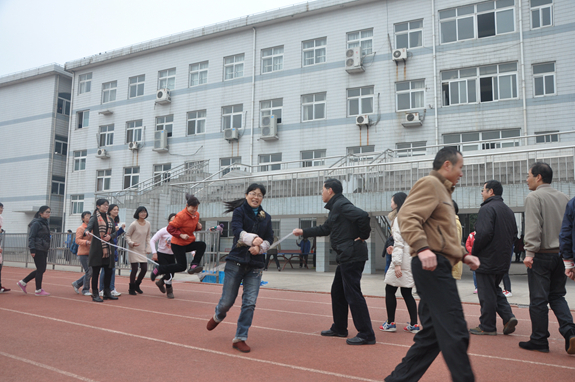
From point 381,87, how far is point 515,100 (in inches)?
252

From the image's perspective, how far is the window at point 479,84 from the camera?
21.1 metres

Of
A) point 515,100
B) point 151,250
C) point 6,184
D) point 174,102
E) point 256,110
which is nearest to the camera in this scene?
point 151,250

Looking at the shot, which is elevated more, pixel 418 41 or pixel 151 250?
pixel 418 41

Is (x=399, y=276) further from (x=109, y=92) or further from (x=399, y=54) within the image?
(x=109, y=92)

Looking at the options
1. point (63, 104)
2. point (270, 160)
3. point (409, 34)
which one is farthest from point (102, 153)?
point (409, 34)

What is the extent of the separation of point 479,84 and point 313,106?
863cm

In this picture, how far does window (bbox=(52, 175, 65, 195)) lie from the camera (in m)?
35.3

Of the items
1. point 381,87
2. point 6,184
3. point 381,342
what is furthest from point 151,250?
point 6,184

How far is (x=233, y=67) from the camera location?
28094 mm

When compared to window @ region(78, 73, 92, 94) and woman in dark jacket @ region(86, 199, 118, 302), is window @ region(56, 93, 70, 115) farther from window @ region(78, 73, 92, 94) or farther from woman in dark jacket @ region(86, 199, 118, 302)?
woman in dark jacket @ region(86, 199, 118, 302)

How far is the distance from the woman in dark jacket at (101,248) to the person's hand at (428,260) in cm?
740

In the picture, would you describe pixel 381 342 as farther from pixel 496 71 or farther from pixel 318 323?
pixel 496 71

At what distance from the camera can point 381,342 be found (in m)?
5.83

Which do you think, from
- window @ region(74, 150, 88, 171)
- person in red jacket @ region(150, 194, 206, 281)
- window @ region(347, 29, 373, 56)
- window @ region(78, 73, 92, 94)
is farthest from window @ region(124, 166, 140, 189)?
person in red jacket @ region(150, 194, 206, 281)
